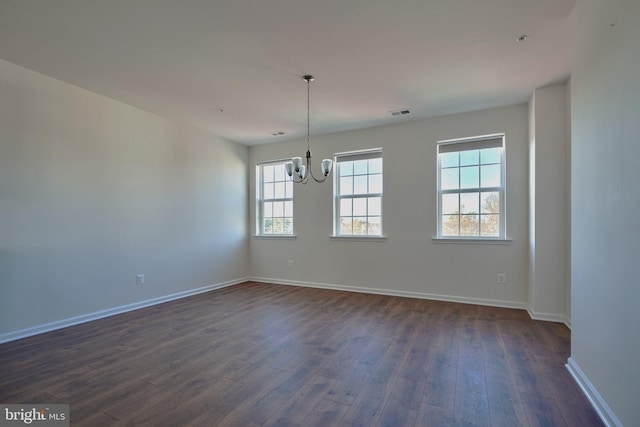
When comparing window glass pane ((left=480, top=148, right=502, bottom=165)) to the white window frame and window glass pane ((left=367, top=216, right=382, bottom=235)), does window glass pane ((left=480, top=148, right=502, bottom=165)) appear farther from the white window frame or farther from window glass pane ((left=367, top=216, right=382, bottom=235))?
window glass pane ((left=367, top=216, right=382, bottom=235))

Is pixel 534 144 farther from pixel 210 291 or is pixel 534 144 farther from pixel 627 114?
pixel 210 291

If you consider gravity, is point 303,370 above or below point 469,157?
below

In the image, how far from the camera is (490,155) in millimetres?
4293

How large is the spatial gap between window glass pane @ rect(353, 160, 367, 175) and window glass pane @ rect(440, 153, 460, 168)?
4.04 ft

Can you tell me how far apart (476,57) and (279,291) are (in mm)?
4241

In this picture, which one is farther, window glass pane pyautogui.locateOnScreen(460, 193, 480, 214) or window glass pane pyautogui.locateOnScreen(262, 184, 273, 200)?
window glass pane pyautogui.locateOnScreen(262, 184, 273, 200)

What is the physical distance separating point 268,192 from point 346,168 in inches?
69.0

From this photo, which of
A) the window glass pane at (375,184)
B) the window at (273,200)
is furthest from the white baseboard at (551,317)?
the window at (273,200)

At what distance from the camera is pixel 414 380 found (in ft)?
7.38

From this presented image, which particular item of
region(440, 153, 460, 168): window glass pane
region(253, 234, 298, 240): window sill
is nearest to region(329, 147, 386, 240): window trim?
region(253, 234, 298, 240): window sill

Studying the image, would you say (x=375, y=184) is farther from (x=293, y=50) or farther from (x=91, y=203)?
(x=91, y=203)

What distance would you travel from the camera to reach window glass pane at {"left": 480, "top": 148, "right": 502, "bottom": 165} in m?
4.25

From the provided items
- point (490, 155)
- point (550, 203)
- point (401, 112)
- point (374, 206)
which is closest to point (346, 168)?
point (374, 206)

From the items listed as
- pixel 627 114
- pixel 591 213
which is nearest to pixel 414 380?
pixel 591 213
